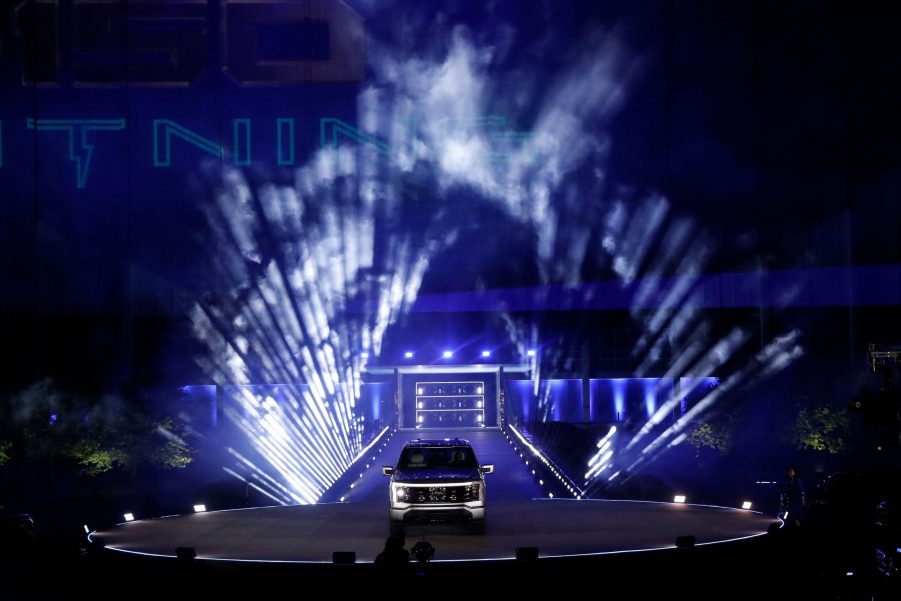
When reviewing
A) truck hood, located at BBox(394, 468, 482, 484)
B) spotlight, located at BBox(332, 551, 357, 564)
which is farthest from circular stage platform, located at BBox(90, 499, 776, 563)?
spotlight, located at BBox(332, 551, 357, 564)

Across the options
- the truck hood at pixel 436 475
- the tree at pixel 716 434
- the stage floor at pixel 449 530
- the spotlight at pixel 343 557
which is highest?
the truck hood at pixel 436 475

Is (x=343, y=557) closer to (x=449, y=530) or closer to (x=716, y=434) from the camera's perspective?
(x=449, y=530)

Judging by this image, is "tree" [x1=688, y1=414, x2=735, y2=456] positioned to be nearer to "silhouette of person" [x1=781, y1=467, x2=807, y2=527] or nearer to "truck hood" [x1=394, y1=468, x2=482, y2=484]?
"silhouette of person" [x1=781, y1=467, x2=807, y2=527]

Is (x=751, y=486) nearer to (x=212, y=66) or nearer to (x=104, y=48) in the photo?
(x=212, y=66)

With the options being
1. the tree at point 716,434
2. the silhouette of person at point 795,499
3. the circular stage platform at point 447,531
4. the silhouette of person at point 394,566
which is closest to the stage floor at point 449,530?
the circular stage platform at point 447,531

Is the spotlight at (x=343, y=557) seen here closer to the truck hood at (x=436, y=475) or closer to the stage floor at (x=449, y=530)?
the stage floor at (x=449, y=530)

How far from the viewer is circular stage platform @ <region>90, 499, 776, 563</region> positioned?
14273 millimetres

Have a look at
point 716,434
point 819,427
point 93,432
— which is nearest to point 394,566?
point 93,432

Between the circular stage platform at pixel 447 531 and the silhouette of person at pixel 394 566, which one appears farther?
the circular stage platform at pixel 447 531

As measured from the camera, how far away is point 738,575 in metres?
11.9

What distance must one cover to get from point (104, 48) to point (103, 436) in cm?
2159

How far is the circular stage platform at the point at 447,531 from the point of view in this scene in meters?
14.3

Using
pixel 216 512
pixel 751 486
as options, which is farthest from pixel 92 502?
pixel 751 486

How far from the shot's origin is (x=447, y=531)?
16.5 metres
